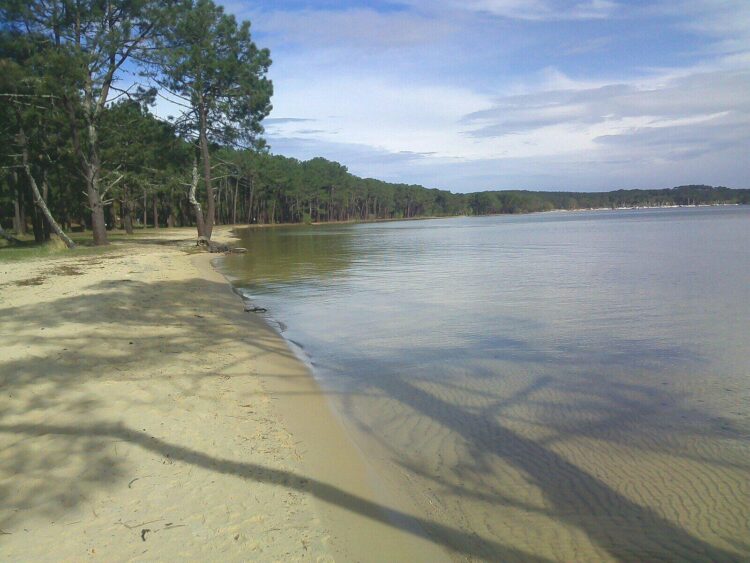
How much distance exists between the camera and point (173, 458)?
13.5 feet

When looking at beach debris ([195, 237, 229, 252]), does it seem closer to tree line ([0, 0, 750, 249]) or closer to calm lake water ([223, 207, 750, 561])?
tree line ([0, 0, 750, 249])

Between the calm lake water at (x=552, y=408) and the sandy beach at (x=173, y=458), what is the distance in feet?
1.56

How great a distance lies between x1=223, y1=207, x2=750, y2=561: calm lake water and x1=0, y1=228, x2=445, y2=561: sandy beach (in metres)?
0.48

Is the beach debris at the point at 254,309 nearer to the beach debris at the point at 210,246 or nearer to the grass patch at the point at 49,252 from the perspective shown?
the grass patch at the point at 49,252

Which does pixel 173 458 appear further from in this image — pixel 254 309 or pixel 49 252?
pixel 49 252

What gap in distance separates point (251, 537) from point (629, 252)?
27775 millimetres

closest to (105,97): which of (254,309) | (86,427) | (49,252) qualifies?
(49,252)

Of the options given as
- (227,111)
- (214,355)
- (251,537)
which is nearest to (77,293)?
(214,355)

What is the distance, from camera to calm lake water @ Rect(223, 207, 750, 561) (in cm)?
377

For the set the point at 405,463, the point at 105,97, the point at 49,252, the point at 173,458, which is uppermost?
the point at 105,97

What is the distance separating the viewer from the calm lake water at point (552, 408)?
3.77m

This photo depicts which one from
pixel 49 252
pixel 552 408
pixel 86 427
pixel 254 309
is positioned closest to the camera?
pixel 86 427

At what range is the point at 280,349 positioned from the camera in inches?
329

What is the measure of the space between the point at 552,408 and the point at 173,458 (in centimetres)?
393
